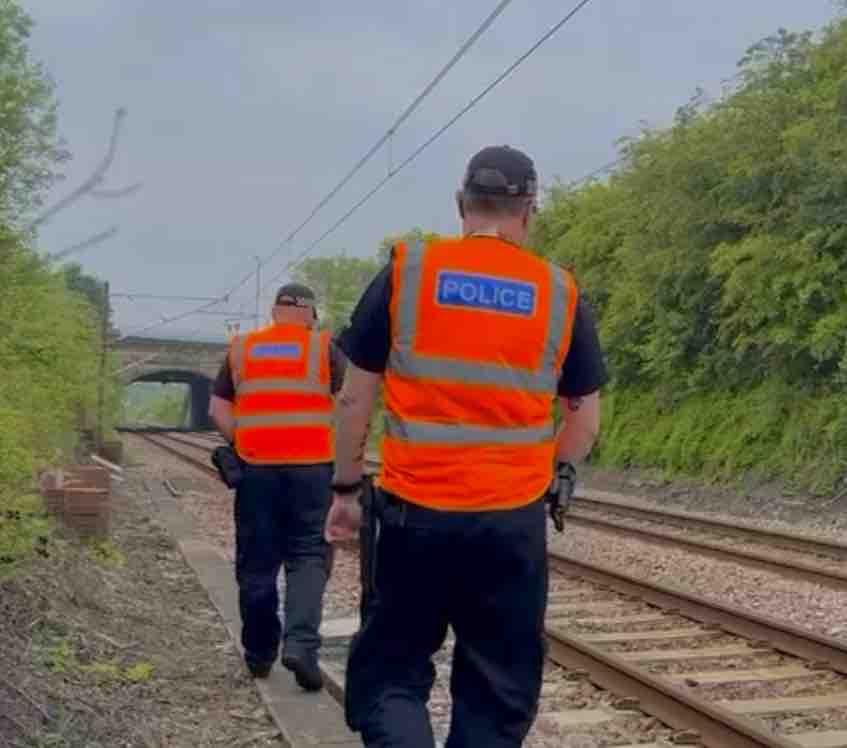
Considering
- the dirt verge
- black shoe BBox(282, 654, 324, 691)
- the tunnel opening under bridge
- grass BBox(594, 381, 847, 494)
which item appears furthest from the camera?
the tunnel opening under bridge

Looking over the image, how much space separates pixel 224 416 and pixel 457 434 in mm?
3119

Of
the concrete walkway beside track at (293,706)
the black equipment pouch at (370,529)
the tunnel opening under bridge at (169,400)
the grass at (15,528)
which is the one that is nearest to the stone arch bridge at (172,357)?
the tunnel opening under bridge at (169,400)

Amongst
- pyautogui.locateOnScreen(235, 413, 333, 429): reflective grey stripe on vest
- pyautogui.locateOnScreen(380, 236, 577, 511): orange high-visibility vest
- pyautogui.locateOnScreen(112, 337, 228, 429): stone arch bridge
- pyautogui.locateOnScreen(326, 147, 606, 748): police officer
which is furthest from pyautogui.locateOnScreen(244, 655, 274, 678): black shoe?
pyautogui.locateOnScreen(112, 337, 228, 429): stone arch bridge

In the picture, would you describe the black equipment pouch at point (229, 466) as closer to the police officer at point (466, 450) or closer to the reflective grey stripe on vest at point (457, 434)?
the police officer at point (466, 450)

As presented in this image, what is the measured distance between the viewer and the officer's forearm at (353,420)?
382 cm

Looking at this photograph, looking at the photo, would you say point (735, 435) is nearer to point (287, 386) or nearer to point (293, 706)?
point (287, 386)

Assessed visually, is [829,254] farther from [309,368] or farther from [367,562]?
[367,562]

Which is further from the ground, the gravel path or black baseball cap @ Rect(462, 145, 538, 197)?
black baseball cap @ Rect(462, 145, 538, 197)

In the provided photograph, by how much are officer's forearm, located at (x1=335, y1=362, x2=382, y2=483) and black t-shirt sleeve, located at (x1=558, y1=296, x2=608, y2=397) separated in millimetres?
545

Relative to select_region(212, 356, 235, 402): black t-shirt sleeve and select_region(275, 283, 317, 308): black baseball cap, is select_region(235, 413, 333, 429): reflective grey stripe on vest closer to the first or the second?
select_region(212, 356, 235, 402): black t-shirt sleeve

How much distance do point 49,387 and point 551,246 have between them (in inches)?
856

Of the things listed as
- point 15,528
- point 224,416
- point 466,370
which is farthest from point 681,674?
point 466,370

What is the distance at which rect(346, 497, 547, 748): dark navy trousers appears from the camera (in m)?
3.69

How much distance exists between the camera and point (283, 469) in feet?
21.1
